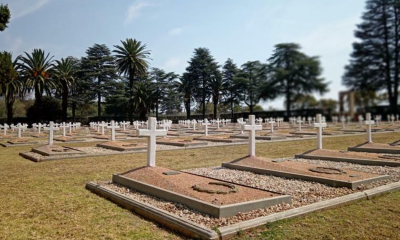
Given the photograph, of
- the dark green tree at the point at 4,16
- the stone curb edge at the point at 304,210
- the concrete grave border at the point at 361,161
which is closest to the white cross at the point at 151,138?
the stone curb edge at the point at 304,210

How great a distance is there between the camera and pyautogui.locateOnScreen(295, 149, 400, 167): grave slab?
10.7 m

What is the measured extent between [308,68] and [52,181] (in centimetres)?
856

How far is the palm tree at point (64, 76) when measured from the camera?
5397cm

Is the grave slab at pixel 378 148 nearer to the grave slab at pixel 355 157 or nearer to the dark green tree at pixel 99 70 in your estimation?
the grave slab at pixel 355 157

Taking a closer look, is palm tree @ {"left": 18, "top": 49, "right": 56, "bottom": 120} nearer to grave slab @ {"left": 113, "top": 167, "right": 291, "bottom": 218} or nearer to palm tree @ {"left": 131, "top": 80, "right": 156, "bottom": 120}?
palm tree @ {"left": 131, "top": 80, "right": 156, "bottom": 120}

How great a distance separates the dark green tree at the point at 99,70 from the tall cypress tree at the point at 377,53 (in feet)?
189

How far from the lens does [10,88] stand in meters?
46.3

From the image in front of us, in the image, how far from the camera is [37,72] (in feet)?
167

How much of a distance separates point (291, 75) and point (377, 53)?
40 cm

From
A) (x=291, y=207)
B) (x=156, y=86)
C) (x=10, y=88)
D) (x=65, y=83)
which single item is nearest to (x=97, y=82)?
(x=65, y=83)

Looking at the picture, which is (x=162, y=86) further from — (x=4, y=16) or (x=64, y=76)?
(x=4, y=16)

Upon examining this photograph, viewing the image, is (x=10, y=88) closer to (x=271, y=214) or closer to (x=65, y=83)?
(x=65, y=83)

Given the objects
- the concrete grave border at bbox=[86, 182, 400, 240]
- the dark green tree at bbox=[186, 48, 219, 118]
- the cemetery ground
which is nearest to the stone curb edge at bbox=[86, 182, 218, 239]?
the concrete grave border at bbox=[86, 182, 400, 240]

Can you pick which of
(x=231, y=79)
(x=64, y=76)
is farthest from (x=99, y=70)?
(x=231, y=79)
